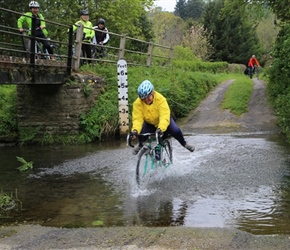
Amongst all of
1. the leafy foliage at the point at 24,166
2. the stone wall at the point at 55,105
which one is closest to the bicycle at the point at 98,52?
the stone wall at the point at 55,105

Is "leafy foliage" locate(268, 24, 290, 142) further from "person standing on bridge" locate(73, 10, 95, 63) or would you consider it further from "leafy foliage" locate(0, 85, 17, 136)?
"leafy foliage" locate(0, 85, 17, 136)

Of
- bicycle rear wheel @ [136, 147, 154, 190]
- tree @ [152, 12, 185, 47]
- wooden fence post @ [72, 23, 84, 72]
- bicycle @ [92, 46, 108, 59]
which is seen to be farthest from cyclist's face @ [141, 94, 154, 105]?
tree @ [152, 12, 185, 47]

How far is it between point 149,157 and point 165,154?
0.76 m

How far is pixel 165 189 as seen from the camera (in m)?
7.62

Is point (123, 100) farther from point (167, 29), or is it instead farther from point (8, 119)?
point (167, 29)

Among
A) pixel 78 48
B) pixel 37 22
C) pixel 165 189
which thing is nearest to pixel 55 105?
pixel 78 48

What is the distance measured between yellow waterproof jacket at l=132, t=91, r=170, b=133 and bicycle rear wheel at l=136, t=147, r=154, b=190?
0.44 m

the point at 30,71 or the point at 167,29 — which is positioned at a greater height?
the point at 167,29

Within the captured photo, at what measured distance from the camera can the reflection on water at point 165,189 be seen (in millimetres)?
6016

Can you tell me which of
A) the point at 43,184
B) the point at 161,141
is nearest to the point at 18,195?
the point at 43,184

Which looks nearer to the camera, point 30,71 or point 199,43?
point 30,71

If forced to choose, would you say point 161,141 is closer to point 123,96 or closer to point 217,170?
point 217,170

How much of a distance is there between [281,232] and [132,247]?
6.35 feet

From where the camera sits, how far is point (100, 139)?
1398cm
